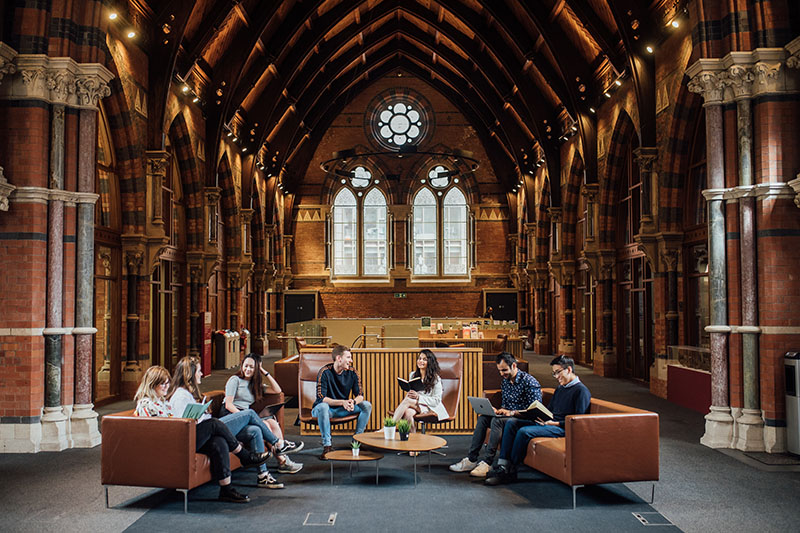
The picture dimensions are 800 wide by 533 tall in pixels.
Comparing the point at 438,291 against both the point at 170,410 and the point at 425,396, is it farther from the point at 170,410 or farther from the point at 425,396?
the point at 170,410

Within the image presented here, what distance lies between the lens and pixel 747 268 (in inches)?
303

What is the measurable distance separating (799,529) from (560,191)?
15.6 metres

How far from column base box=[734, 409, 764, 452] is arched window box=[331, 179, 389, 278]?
19812mm

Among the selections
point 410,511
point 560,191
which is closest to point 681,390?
point 410,511

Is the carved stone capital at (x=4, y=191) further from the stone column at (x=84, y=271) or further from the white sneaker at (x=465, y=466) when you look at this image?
the white sneaker at (x=465, y=466)

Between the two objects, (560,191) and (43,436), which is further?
(560,191)

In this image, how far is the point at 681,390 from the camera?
1069 cm

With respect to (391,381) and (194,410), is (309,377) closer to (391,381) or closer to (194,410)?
(391,381)

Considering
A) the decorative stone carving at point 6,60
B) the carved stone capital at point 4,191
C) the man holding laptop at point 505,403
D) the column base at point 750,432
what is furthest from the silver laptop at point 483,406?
the decorative stone carving at point 6,60

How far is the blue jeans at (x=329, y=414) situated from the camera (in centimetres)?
696

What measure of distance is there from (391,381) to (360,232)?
1878 centimetres

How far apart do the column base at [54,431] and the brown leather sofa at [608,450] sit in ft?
17.8

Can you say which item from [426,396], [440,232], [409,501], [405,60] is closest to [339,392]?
[426,396]

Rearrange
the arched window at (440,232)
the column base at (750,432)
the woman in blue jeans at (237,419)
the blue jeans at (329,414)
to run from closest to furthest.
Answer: the woman in blue jeans at (237,419) < the blue jeans at (329,414) < the column base at (750,432) < the arched window at (440,232)
